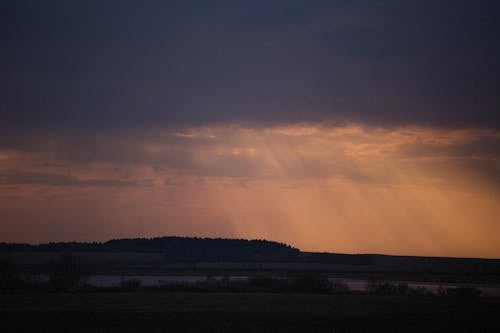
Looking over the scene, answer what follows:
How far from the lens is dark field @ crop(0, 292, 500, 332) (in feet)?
136

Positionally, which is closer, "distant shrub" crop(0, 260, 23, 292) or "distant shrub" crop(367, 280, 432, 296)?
"distant shrub" crop(0, 260, 23, 292)

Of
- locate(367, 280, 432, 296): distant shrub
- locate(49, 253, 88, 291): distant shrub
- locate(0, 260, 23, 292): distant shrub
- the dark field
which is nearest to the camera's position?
the dark field

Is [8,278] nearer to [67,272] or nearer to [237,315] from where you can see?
[67,272]

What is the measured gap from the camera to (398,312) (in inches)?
2012

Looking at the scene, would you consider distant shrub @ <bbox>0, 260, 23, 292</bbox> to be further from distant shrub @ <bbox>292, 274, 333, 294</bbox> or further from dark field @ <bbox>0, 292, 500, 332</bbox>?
distant shrub @ <bbox>292, 274, 333, 294</bbox>

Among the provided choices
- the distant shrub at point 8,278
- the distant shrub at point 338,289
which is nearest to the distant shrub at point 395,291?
the distant shrub at point 338,289

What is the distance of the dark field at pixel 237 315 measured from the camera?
136 ft

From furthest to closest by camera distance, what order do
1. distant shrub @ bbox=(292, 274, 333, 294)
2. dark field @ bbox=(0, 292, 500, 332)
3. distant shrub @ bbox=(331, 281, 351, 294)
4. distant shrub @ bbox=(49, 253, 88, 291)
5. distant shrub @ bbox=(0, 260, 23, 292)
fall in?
distant shrub @ bbox=(49, 253, 88, 291) → distant shrub @ bbox=(292, 274, 333, 294) → distant shrub @ bbox=(331, 281, 351, 294) → distant shrub @ bbox=(0, 260, 23, 292) → dark field @ bbox=(0, 292, 500, 332)

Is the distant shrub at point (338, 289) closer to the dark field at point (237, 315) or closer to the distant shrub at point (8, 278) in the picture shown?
the dark field at point (237, 315)

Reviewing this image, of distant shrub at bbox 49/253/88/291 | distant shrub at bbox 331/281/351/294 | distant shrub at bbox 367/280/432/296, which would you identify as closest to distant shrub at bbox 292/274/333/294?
distant shrub at bbox 331/281/351/294

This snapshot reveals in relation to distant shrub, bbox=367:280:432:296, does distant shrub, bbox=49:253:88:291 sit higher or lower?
higher

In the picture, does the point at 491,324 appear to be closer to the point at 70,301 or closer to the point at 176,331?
the point at 176,331

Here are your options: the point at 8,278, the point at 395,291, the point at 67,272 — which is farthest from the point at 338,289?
the point at 8,278

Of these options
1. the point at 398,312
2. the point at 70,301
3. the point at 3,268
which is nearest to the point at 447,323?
the point at 398,312
